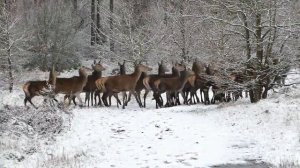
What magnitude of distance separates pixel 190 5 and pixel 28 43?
1397cm

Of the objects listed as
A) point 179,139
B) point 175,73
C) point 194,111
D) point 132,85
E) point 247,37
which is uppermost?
point 247,37

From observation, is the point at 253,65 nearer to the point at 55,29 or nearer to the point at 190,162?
the point at 190,162

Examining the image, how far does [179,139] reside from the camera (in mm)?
12867

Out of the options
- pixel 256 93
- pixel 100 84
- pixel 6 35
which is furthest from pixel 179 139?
pixel 6 35

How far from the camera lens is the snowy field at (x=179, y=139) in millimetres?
10977

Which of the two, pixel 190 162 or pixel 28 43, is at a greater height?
pixel 28 43

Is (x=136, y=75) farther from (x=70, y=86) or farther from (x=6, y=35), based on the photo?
(x=6, y=35)

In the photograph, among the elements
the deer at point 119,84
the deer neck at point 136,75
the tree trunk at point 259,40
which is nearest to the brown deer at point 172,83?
the deer neck at point 136,75

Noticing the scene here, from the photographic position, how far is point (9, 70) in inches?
1241

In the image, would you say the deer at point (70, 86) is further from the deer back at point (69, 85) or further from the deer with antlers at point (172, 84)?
the deer with antlers at point (172, 84)

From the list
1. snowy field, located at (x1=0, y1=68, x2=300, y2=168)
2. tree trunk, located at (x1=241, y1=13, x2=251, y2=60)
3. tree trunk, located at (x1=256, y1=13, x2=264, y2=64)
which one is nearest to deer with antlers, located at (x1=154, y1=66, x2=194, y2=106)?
snowy field, located at (x1=0, y1=68, x2=300, y2=168)

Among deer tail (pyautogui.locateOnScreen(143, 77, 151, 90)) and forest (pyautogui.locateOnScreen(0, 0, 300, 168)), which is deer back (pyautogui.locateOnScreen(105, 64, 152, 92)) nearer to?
forest (pyautogui.locateOnScreen(0, 0, 300, 168))

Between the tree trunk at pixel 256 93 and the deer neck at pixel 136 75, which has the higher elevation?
the deer neck at pixel 136 75

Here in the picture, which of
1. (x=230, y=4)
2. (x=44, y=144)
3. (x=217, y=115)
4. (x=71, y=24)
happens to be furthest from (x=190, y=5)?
(x=44, y=144)
